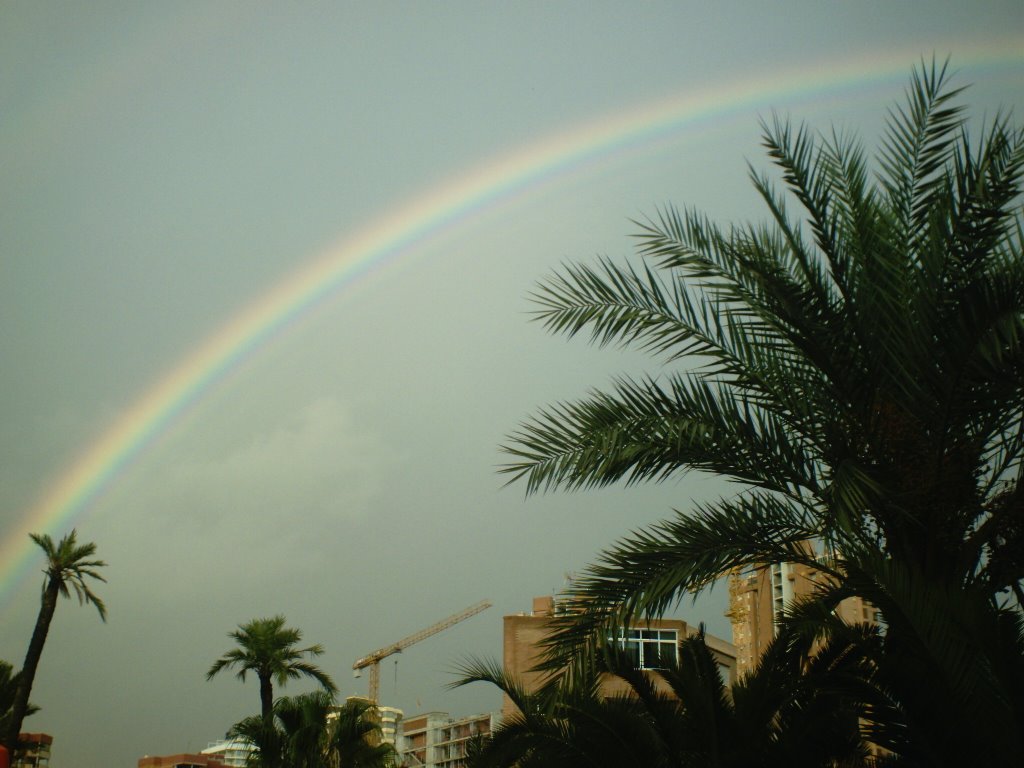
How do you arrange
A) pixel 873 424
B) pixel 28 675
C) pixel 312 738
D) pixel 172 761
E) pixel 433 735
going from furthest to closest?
pixel 433 735, pixel 172 761, pixel 28 675, pixel 312 738, pixel 873 424

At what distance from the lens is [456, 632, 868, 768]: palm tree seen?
9273 mm

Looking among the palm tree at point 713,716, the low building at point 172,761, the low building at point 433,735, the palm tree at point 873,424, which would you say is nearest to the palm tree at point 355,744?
the palm tree at point 713,716

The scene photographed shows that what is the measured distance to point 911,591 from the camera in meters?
6.95

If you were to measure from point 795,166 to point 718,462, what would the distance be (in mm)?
2624

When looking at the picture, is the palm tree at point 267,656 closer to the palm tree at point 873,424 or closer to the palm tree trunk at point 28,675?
the palm tree trunk at point 28,675

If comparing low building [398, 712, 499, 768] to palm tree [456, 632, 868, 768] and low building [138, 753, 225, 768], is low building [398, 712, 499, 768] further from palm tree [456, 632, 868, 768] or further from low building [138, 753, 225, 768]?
palm tree [456, 632, 868, 768]

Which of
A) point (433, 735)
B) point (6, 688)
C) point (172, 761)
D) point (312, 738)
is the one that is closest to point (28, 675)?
point (6, 688)

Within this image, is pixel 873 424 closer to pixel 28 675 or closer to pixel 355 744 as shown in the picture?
pixel 355 744

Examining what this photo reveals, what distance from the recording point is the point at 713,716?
991 cm

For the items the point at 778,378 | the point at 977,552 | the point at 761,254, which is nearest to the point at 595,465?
the point at 778,378

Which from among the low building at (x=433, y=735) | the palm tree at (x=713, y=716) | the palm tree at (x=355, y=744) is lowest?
the low building at (x=433, y=735)

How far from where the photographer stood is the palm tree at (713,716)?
365 inches

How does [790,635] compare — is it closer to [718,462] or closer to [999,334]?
[718,462]

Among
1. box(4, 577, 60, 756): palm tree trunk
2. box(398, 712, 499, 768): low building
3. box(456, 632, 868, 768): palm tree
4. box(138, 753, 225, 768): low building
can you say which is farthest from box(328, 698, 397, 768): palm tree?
box(398, 712, 499, 768): low building
